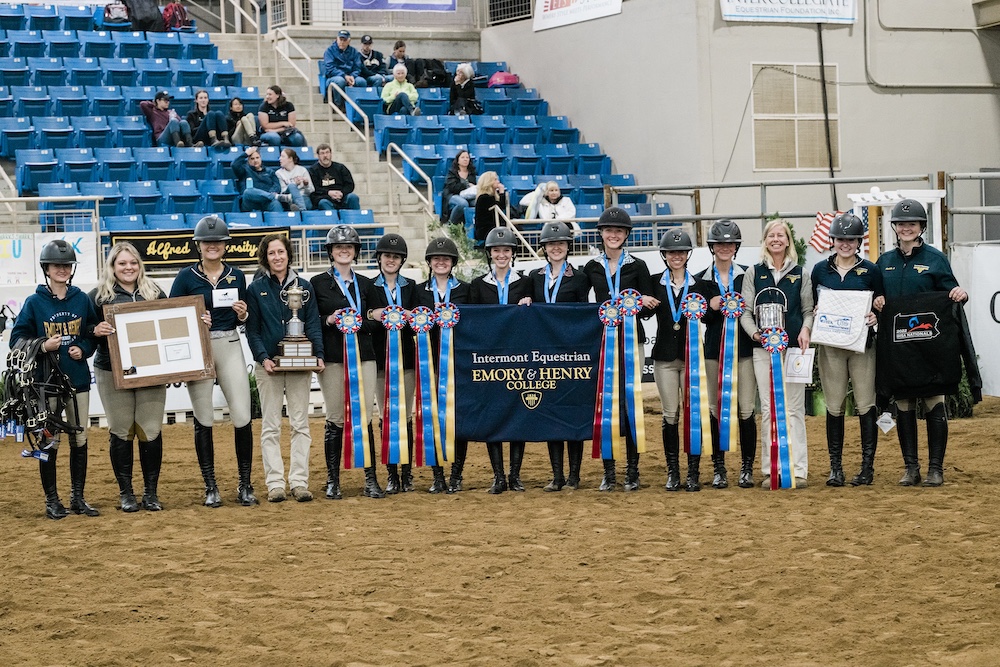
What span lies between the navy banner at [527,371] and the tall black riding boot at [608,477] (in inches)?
9.1

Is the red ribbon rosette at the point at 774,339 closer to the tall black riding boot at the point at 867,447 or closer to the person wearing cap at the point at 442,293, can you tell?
the tall black riding boot at the point at 867,447

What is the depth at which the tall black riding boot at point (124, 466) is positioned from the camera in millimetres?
9203

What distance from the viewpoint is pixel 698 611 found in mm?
6223

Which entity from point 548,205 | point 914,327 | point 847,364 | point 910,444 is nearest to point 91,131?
point 548,205

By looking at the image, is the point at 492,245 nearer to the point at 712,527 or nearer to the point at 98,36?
the point at 712,527

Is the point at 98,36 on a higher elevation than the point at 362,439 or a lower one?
higher

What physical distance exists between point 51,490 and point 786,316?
5.26m

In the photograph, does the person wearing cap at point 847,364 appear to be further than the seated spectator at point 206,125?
No

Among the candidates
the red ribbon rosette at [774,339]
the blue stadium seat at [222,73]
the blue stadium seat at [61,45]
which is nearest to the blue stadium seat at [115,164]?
the blue stadium seat at [222,73]

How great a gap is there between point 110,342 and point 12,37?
43.9 feet

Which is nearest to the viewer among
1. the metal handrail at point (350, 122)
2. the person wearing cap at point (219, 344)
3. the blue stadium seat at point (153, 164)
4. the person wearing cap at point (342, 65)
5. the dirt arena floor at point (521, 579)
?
the dirt arena floor at point (521, 579)

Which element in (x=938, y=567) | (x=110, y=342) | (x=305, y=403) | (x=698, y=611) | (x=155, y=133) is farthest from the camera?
(x=155, y=133)

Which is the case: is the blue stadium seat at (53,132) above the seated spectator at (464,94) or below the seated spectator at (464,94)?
below

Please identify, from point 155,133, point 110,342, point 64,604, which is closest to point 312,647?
point 64,604
